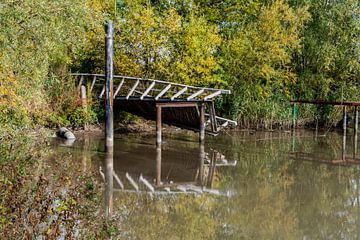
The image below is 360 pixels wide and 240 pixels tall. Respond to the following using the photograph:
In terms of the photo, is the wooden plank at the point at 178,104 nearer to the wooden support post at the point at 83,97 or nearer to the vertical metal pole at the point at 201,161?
the vertical metal pole at the point at 201,161

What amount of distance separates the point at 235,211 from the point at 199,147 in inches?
295

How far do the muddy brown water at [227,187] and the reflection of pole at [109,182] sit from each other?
26 millimetres

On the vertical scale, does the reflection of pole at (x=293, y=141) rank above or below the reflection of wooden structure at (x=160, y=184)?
below

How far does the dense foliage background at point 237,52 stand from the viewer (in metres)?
19.6

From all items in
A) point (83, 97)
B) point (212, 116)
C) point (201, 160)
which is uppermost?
point (83, 97)

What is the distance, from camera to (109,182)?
1046 centimetres

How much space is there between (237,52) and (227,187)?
1245 cm

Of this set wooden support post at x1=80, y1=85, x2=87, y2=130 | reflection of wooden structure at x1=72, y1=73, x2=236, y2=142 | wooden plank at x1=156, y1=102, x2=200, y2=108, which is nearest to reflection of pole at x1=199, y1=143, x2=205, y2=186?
reflection of wooden structure at x1=72, y1=73, x2=236, y2=142

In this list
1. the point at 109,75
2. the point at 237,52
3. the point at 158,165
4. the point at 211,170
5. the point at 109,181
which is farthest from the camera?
the point at 237,52

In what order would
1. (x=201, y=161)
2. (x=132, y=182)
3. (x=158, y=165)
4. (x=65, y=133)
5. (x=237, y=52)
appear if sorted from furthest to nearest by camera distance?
(x=237, y=52)
(x=65, y=133)
(x=201, y=161)
(x=158, y=165)
(x=132, y=182)

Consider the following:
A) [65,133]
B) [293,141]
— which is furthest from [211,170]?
[293,141]

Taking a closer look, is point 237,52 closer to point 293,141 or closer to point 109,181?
point 293,141

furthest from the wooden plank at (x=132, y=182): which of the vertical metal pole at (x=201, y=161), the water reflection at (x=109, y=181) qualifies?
the vertical metal pole at (x=201, y=161)

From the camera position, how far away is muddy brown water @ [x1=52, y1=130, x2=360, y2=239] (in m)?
7.75
